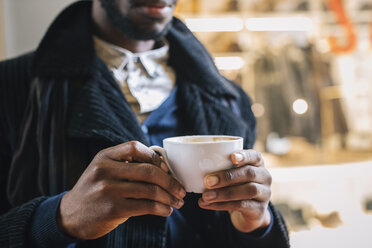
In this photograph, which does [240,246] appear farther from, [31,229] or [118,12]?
[118,12]

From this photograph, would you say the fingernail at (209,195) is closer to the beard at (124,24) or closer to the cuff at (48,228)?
the cuff at (48,228)

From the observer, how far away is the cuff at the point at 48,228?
1.69 feet

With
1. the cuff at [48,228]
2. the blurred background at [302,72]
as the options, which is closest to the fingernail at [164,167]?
the cuff at [48,228]

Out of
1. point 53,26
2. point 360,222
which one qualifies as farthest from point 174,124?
point 360,222

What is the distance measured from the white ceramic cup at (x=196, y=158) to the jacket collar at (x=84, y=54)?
0.38 m

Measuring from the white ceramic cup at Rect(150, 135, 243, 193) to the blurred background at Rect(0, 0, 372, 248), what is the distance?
5.76 feet

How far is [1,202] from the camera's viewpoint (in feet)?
2.51

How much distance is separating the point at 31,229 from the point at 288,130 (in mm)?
2082

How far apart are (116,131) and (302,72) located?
1.98 meters

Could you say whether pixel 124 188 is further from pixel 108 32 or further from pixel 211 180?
pixel 108 32

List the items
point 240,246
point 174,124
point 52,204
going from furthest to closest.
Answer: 1. point 174,124
2. point 240,246
3. point 52,204

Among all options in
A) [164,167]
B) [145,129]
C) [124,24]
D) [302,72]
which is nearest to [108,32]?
[124,24]

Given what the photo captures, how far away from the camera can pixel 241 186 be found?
1.58 feet

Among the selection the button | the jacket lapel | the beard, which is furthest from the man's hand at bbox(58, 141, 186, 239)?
the beard
